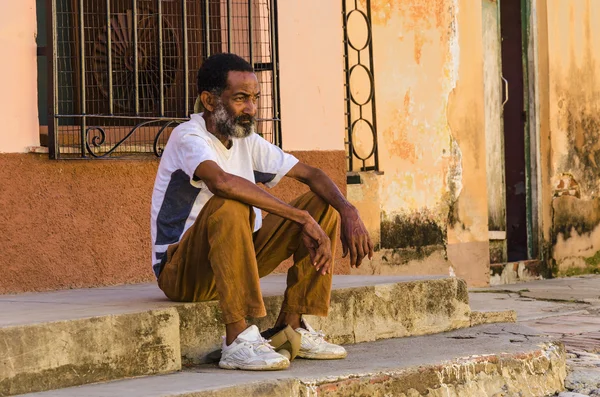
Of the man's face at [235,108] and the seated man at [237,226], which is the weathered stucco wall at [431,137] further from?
the man's face at [235,108]

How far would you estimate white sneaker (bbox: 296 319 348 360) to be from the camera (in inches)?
192

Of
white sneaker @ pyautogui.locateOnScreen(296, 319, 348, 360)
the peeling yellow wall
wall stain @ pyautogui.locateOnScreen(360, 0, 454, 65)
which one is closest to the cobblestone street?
the peeling yellow wall

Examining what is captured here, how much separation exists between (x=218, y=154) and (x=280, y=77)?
2338 millimetres

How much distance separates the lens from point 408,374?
15.4ft

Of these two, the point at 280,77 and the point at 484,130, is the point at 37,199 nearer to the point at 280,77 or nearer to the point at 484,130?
the point at 280,77

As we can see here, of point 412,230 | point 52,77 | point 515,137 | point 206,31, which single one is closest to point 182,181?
point 52,77

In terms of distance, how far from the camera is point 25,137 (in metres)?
5.82

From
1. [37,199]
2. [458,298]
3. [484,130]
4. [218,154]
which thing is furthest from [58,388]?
[484,130]

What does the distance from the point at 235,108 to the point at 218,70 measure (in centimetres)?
18

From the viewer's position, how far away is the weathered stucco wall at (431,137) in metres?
8.96

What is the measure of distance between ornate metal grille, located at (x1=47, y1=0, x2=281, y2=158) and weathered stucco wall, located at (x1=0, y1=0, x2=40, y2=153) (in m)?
0.10

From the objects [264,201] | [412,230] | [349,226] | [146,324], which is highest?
[264,201]

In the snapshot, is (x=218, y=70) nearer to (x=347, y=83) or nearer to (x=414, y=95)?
(x=347, y=83)

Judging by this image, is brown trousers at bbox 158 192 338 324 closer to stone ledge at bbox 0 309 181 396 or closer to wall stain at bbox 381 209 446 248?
stone ledge at bbox 0 309 181 396
